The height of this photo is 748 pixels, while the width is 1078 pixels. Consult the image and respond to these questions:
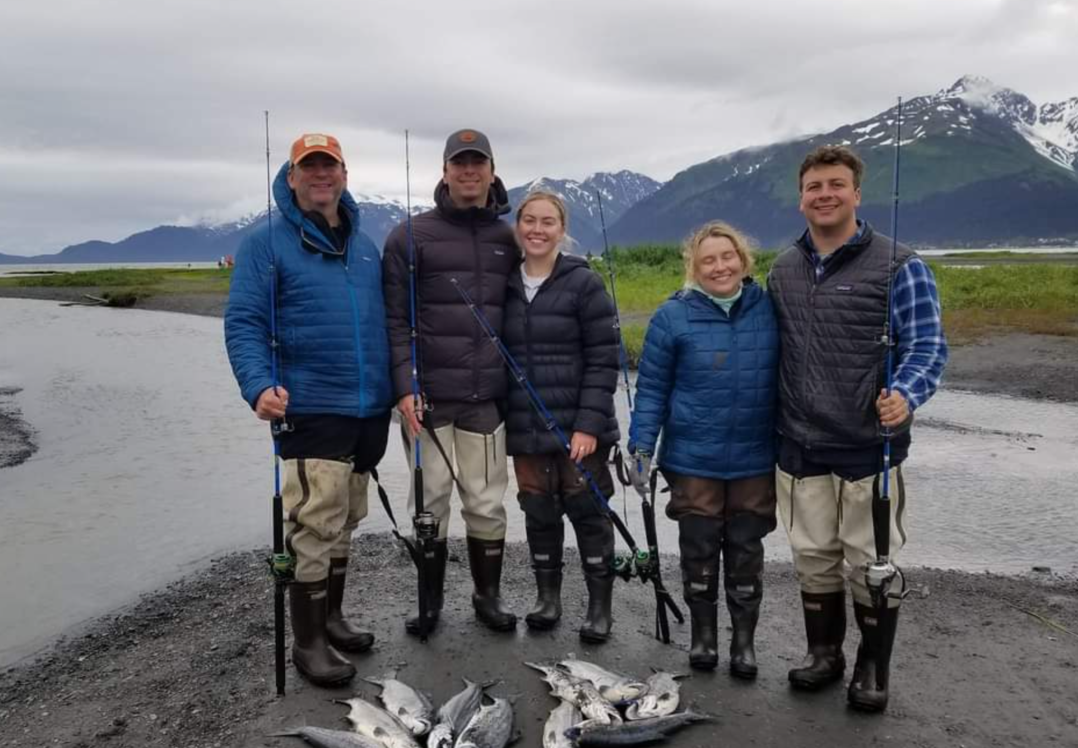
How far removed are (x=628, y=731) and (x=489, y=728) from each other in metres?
0.80

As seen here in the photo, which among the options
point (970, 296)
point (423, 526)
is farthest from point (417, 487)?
point (970, 296)

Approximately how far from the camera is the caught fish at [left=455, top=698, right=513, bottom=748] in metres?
4.63

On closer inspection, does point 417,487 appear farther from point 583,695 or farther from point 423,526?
point 583,695

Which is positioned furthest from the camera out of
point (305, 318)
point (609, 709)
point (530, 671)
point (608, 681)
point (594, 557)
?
point (594, 557)

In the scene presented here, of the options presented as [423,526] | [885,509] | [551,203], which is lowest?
[423,526]

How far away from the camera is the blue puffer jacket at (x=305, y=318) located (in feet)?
17.2

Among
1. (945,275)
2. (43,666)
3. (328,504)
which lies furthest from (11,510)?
(945,275)

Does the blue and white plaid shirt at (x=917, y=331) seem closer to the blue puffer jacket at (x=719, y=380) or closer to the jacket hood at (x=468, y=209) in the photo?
the blue puffer jacket at (x=719, y=380)

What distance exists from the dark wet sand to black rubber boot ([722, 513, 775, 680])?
0.15 metres

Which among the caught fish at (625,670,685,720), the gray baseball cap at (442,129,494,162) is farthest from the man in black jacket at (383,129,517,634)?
the caught fish at (625,670,685,720)

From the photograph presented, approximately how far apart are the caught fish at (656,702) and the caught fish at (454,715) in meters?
0.96

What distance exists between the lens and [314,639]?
18.2ft

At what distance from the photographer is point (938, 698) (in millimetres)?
5359

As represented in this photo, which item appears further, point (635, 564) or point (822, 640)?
point (635, 564)
